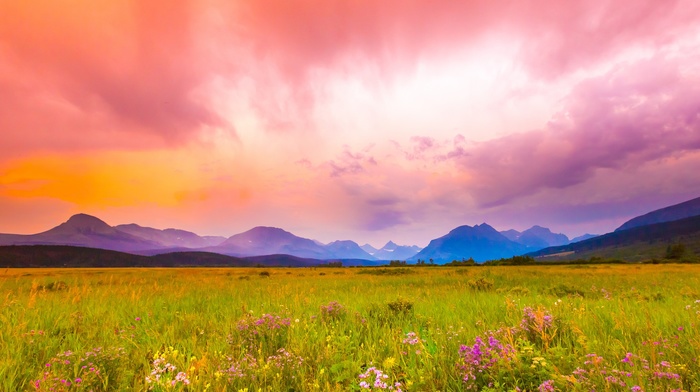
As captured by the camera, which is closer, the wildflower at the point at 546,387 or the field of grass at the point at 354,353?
the wildflower at the point at 546,387

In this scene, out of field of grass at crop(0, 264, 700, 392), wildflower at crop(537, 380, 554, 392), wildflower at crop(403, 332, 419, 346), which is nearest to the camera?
wildflower at crop(537, 380, 554, 392)

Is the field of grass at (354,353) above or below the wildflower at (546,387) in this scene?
below

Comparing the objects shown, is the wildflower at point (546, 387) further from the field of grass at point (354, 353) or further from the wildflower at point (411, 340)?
the wildflower at point (411, 340)

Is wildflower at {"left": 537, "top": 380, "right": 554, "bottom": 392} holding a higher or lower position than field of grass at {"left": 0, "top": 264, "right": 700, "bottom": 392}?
higher

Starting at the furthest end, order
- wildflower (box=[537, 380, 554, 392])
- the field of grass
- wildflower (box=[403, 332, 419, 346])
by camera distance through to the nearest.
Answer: wildflower (box=[403, 332, 419, 346]) < the field of grass < wildflower (box=[537, 380, 554, 392])

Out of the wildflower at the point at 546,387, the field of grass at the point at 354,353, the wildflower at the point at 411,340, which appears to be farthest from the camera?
Result: the wildflower at the point at 411,340

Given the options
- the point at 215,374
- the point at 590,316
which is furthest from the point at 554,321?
the point at 215,374

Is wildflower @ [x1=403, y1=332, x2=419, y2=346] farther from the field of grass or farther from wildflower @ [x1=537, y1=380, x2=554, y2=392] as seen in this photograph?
wildflower @ [x1=537, y1=380, x2=554, y2=392]

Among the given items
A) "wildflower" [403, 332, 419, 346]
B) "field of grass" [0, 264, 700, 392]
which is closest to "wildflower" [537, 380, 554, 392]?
"field of grass" [0, 264, 700, 392]

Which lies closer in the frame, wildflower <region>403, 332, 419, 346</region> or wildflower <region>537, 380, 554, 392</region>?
wildflower <region>537, 380, 554, 392</region>

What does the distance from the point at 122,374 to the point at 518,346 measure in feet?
15.3

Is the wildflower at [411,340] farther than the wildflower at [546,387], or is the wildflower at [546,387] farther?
the wildflower at [411,340]

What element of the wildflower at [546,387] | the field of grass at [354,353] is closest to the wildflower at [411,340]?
the field of grass at [354,353]

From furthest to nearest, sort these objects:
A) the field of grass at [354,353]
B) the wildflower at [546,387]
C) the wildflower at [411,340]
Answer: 1. the wildflower at [411,340]
2. the field of grass at [354,353]
3. the wildflower at [546,387]
